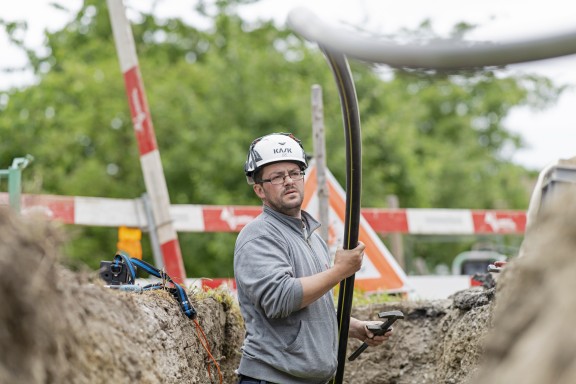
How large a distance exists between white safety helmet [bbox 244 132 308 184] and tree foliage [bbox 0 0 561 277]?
13.7 m

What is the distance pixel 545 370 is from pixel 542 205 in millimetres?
1757

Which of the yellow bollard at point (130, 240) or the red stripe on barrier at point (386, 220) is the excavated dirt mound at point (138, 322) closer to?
the yellow bollard at point (130, 240)

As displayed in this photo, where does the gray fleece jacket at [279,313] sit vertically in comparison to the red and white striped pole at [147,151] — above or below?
below

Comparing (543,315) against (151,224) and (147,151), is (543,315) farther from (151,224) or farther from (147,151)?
(147,151)

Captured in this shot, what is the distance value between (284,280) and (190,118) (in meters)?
18.4

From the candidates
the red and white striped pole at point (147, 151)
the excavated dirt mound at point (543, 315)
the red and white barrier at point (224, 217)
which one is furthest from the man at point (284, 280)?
the red and white striped pole at point (147, 151)

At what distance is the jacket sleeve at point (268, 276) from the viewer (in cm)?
493

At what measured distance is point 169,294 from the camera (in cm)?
539

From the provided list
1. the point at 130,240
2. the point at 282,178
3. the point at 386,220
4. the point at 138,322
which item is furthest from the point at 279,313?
the point at 386,220

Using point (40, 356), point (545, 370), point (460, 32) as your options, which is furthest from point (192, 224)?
point (545, 370)

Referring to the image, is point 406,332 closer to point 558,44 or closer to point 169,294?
point 169,294

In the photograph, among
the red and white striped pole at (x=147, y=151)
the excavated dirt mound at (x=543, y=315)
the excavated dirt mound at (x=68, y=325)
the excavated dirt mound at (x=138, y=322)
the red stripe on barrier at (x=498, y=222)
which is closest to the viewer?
the excavated dirt mound at (x=543, y=315)

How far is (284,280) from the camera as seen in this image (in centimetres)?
497

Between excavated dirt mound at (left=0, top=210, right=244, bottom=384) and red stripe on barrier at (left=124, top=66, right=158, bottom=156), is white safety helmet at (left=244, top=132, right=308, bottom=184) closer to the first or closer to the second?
excavated dirt mound at (left=0, top=210, right=244, bottom=384)
